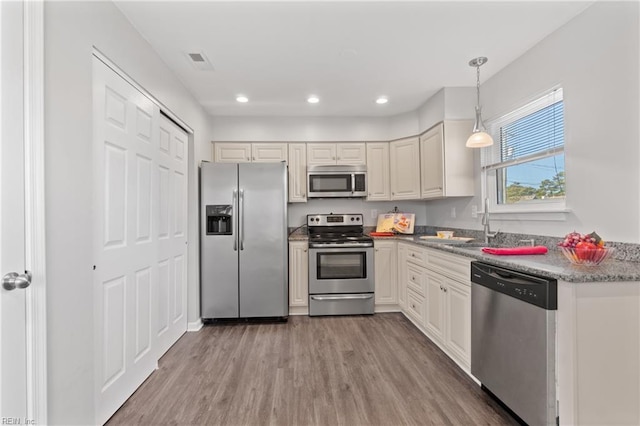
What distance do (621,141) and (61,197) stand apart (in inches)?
120

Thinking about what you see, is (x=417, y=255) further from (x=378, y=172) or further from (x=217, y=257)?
(x=217, y=257)

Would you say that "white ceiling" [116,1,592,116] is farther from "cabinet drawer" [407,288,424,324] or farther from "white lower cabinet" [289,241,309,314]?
"cabinet drawer" [407,288,424,324]

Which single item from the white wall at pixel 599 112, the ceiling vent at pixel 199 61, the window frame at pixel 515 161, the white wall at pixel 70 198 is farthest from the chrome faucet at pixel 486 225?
the white wall at pixel 70 198

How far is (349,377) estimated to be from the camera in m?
2.18

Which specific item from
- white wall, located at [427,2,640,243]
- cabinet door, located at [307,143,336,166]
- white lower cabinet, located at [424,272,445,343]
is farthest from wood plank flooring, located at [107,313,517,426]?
cabinet door, located at [307,143,336,166]

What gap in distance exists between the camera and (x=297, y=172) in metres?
3.91

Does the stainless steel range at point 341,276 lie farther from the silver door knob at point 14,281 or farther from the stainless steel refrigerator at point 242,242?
the silver door knob at point 14,281

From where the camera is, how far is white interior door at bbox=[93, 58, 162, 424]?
5.59 ft

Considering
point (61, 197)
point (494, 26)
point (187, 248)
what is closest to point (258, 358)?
point (187, 248)

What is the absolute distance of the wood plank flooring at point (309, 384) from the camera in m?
1.77

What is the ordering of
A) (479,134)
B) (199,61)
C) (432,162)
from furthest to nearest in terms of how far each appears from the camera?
(432,162), (199,61), (479,134)

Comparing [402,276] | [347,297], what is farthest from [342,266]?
[402,276]

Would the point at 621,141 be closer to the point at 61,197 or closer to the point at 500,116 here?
the point at 500,116

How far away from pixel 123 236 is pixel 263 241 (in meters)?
1.55
